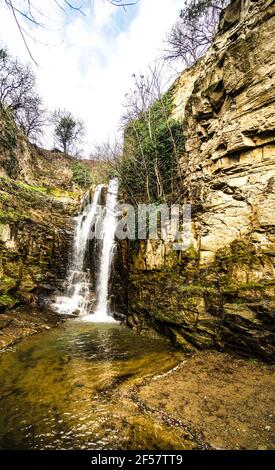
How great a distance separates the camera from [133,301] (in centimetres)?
919

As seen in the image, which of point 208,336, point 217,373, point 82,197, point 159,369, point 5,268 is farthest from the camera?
point 82,197

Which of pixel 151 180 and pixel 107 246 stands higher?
pixel 151 180

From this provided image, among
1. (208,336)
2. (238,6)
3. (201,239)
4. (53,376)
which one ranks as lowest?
(53,376)

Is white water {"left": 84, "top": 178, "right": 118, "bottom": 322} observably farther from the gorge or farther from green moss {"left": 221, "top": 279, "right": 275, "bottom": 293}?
green moss {"left": 221, "top": 279, "right": 275, "bottom": 293}

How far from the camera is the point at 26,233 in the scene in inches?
446

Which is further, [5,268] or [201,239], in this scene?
[5,268]

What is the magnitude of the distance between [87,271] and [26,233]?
3.41 metres

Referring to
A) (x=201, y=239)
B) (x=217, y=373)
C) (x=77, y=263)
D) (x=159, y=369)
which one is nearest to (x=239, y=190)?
(x=201, y=239)

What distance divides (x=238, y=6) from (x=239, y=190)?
574cm

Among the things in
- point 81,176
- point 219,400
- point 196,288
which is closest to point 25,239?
point 196,288

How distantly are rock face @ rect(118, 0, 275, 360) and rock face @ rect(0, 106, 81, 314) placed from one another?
17.9 ft

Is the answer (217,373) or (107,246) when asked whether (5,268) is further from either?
(217,373)

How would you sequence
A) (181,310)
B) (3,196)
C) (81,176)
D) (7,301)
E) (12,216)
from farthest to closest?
1. (81,176)
2. (3,196)
3. (12,216)
4. (7,301)
5. (181,310)

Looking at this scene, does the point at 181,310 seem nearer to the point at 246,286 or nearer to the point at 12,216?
the point at 246,286
